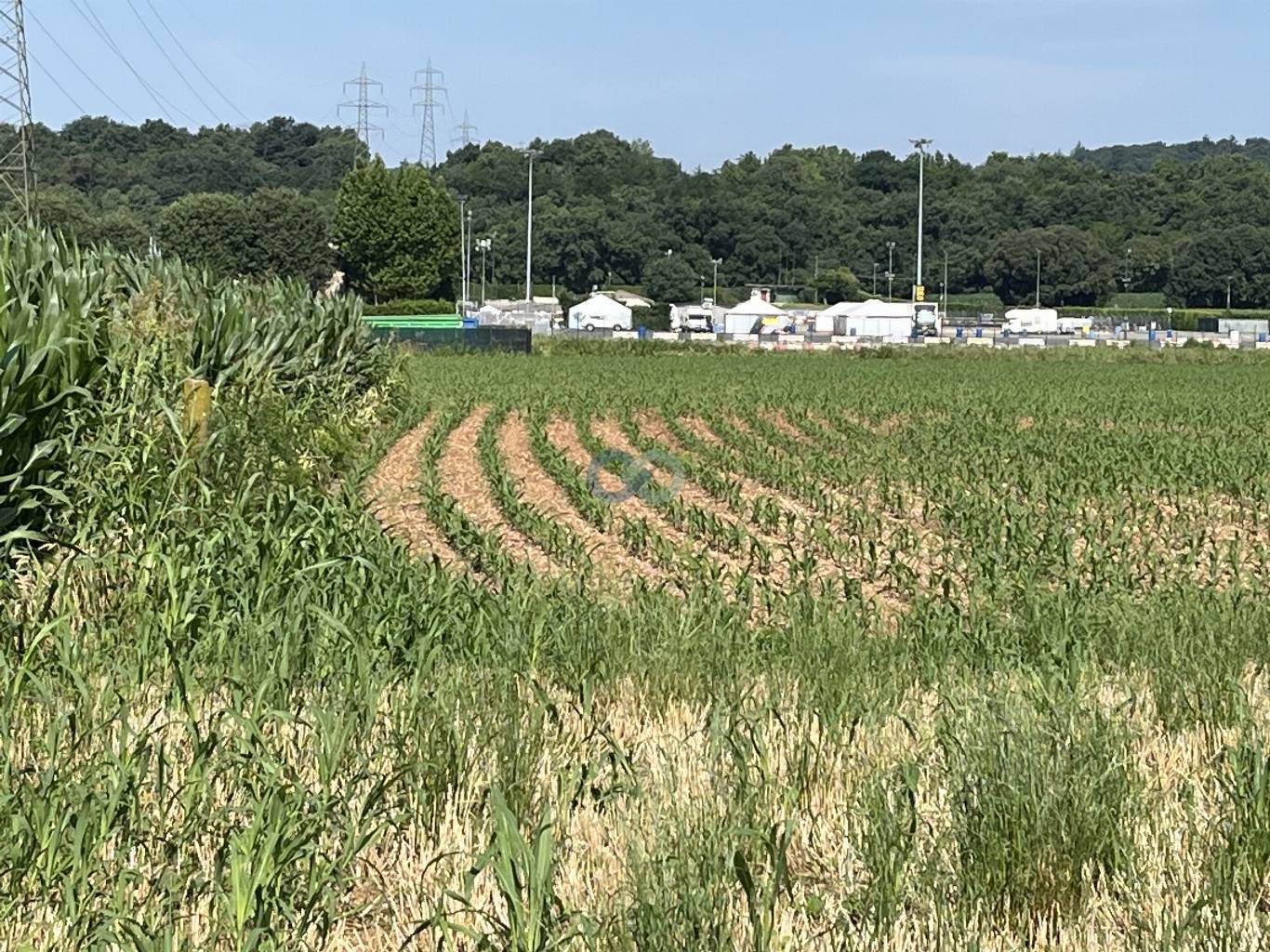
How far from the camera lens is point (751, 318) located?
10338cm

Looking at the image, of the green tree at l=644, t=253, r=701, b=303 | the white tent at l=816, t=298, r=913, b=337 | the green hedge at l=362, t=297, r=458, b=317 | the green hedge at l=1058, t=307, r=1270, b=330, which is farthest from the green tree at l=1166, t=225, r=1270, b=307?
the green hedge at l=362, t=297, r=458, b=317

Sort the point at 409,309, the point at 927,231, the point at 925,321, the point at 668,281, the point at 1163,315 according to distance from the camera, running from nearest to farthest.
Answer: the point at 409,309
the point at 925,321
the point at 1163,315
the point at 668,281
the point at 927,231

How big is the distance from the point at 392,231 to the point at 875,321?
119ft

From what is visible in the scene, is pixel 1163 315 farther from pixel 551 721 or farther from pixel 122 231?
pixel 551 721

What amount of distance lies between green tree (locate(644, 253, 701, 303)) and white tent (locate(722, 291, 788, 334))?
51.9m

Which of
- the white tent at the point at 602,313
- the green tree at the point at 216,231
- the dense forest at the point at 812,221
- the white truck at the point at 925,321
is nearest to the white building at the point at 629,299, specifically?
the dense forest at the point at 812,221

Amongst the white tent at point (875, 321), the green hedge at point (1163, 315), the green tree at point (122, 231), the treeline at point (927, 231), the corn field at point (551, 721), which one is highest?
the treeline at point (927, 231)

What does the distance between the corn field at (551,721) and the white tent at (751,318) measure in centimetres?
8820

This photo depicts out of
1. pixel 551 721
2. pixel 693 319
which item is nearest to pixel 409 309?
pixel 693 319

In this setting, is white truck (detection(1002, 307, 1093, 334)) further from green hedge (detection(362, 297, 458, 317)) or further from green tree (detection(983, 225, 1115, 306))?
green tree (detection(983, 225, 1115, 306))

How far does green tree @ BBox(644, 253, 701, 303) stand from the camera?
523 ft

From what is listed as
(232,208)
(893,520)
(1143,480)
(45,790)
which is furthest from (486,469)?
(232,208)

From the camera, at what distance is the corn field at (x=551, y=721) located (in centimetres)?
405

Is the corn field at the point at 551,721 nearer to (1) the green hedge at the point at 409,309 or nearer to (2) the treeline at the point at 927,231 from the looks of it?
(1) the green hedge at the point at 409,309
